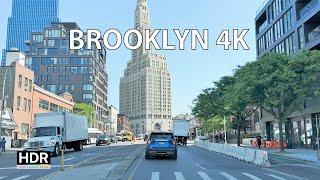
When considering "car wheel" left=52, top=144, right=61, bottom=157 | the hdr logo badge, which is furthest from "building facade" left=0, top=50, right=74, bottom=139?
the hdr logo badge

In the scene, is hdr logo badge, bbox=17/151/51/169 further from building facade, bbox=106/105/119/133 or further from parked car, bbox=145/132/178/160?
building facade, bbox=106/105/119/133

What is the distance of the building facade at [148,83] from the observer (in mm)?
168000

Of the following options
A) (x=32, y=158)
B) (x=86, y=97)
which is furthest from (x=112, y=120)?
(x=32, y=158)

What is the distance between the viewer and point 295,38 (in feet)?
163

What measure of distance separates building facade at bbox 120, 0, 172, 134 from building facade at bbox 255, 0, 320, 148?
333ft

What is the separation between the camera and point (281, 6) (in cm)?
5553

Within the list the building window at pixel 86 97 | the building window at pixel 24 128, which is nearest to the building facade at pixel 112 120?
the building window at pixel 86 97

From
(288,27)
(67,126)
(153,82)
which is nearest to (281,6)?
(288,27)

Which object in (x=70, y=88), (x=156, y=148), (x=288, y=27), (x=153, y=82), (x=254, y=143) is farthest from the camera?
(x=153, y=82)

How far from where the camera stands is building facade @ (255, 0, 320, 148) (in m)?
44.3

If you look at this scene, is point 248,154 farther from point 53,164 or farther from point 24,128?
point 24,128

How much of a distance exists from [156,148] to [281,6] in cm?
3512

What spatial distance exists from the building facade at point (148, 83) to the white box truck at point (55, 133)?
118 meters

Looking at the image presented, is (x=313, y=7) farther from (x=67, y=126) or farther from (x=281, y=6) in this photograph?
(x=67, y=126)
